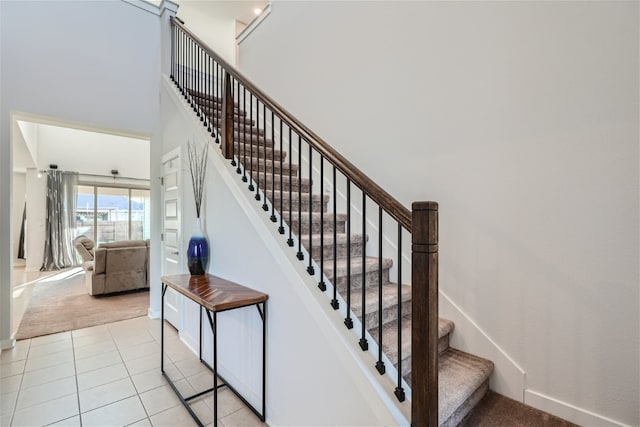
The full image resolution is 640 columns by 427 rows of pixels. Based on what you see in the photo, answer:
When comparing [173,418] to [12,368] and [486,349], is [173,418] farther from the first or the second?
[486,349]

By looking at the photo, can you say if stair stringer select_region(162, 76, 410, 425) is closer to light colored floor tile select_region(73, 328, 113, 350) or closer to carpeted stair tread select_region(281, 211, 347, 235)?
carpeted stair tread select_region(281, 211, 347, 235)

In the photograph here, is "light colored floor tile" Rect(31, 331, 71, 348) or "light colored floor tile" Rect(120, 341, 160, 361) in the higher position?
"light colored floor tile" Rect(31, 331, 71, 348)

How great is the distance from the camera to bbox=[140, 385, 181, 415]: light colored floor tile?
210cm

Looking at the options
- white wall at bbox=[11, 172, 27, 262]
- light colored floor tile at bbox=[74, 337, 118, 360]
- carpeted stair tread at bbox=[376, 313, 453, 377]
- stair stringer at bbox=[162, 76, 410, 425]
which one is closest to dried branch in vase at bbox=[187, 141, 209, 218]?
stair stringer at bbox=[162, 76, 410, 425]

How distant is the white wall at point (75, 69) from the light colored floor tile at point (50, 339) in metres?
0.22

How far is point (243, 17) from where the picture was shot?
19.0 ft

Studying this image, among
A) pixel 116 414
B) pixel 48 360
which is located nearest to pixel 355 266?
pixel 116 414

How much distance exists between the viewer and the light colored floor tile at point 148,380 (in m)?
2.35

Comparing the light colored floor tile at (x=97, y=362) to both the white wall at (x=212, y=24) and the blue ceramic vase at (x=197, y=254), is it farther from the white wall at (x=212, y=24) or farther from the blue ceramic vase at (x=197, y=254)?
the white wall at (x=212, y=24)

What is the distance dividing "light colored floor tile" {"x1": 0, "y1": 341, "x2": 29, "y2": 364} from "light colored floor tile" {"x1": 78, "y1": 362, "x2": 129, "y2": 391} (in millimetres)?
879

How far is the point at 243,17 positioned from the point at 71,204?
21.2 ft

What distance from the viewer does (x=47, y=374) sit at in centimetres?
254

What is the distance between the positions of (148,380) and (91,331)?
5.33 ft

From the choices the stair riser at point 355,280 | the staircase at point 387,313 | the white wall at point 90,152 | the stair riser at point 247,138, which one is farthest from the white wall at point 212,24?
the stair riser at point 355,280
